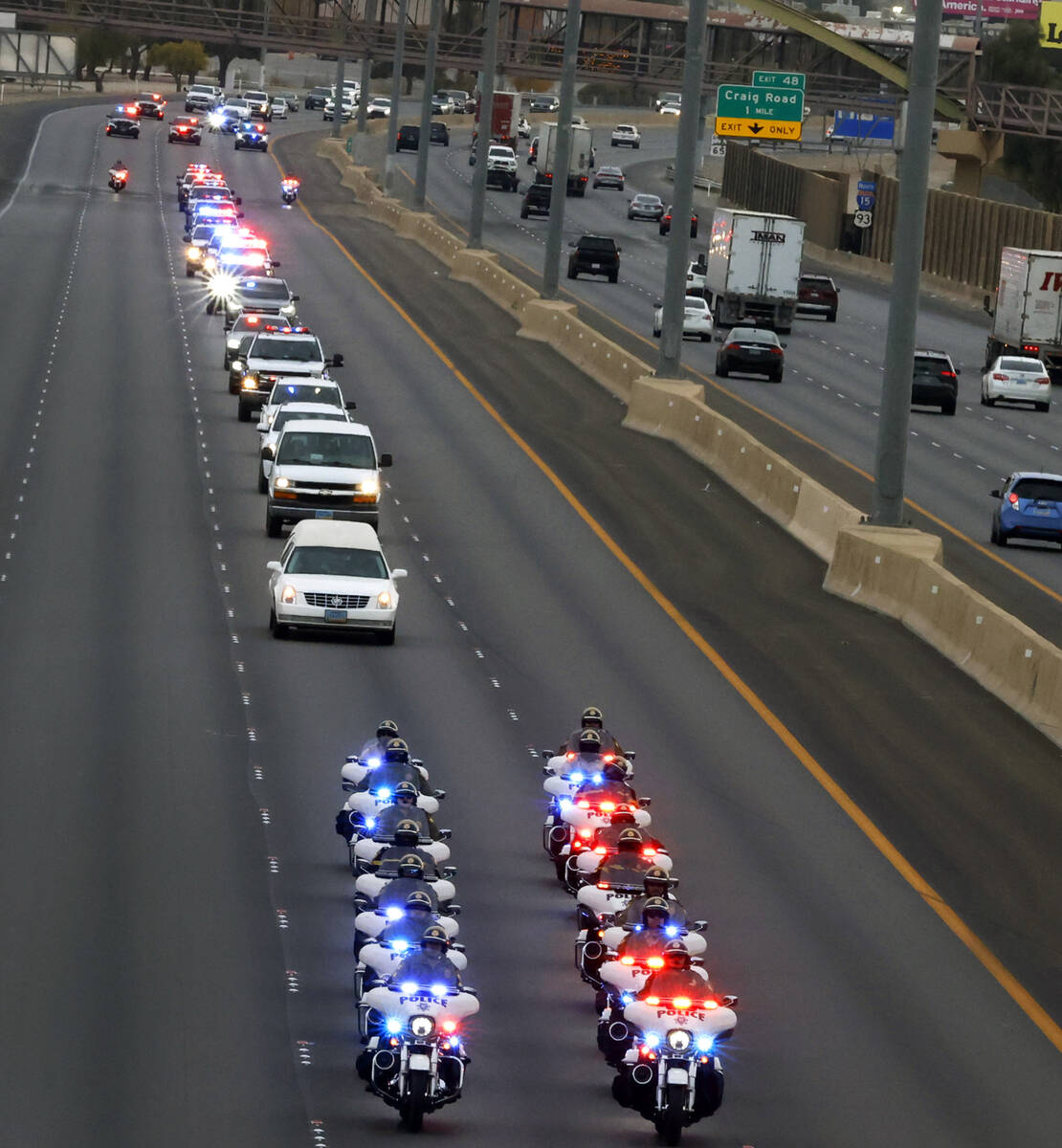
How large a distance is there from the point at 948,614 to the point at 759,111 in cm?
7435

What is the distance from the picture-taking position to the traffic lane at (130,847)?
48.9 feet

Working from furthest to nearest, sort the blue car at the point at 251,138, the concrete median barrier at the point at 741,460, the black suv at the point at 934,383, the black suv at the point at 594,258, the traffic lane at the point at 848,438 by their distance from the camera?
1. the blue car at the point at 251,138
2. the black suv at the point at 594,258
3. the black suv at the point at 934,383
4. the concrete median barrier at the point at 741,460
5. the traffic lane at the point at 848,438

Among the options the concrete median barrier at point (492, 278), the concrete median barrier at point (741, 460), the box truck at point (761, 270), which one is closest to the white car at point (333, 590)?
the concrete median barrier at point (741, 460)

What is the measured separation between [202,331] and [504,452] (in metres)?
17.1

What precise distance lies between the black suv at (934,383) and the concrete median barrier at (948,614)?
79.1 feet

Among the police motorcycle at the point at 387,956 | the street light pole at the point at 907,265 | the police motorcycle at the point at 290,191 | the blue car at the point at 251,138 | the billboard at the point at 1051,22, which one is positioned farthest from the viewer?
the blue car at the point at 251,138

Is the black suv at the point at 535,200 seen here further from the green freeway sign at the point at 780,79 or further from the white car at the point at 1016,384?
the white car at the point at 1016,384

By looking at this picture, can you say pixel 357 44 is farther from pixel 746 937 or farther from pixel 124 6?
pixel 746 937

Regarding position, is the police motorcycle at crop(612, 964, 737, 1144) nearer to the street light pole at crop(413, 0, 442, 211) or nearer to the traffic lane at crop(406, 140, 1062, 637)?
the traffic lane at crop(406, 140, 1062, 637)

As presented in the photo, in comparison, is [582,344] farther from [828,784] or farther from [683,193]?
[828,784]

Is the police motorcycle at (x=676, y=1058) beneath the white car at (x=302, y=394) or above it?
beneath

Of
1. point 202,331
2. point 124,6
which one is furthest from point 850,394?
point 124,6

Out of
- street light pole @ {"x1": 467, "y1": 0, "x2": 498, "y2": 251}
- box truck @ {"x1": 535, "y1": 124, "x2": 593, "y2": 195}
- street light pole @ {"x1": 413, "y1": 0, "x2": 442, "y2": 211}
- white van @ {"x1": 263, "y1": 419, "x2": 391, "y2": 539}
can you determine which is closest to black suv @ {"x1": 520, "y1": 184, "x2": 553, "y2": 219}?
box truck @ {"x1": 535, "y1": 124, "x2": 593, "y2": 195}

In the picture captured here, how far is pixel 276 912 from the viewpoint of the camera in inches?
738
